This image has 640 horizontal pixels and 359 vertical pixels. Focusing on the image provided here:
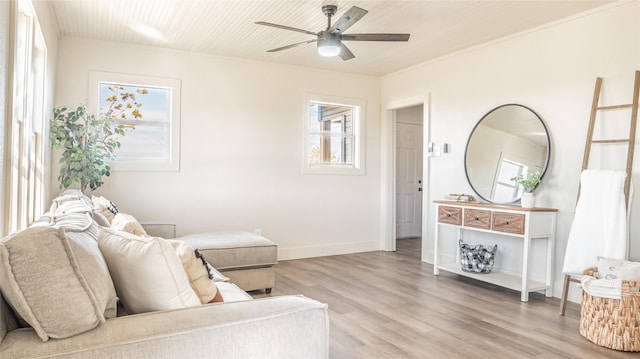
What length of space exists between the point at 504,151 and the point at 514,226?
3.07ft

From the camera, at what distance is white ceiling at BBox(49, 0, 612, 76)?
362 centimetres

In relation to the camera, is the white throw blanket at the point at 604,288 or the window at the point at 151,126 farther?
the window at the point at 151,126

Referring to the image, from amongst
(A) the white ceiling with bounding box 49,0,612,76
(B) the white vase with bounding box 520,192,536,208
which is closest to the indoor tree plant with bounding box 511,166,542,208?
(B) the white vase with bounding box 520,192,536,208

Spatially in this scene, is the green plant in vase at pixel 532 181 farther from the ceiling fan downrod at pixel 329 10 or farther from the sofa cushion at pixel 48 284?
the sofa cushion at pixel 48 284

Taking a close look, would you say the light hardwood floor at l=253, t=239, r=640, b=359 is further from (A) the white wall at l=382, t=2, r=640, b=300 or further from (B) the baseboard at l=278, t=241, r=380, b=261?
(A) the white wall at l=382, t=2, r=640, b=300

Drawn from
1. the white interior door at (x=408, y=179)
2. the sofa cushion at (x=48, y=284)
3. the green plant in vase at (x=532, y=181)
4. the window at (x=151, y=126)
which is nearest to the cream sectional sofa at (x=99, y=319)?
the sofa cushion at (x=48, y=284)

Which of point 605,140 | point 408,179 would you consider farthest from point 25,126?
point 408,179

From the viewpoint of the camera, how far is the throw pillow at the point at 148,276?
1.46 m

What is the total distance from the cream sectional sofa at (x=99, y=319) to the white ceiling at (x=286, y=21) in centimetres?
286

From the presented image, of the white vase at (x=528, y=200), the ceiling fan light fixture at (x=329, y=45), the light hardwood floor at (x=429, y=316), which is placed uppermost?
the ceiling fan light fixture at (x=329, y=45)

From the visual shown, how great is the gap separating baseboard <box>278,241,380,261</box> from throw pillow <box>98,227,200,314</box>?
4.05m

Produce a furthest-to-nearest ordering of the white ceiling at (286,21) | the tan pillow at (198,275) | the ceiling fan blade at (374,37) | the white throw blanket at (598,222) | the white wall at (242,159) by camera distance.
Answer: the white wall at (242,159) < the white ceiling at (286,21) < the ceiling fan blade at (374,37) < the white throw blanket at (598,222) < the tan pillow at (198,275)

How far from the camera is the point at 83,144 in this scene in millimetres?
4184

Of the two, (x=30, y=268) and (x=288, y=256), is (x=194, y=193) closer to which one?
(x=288, y=256)
